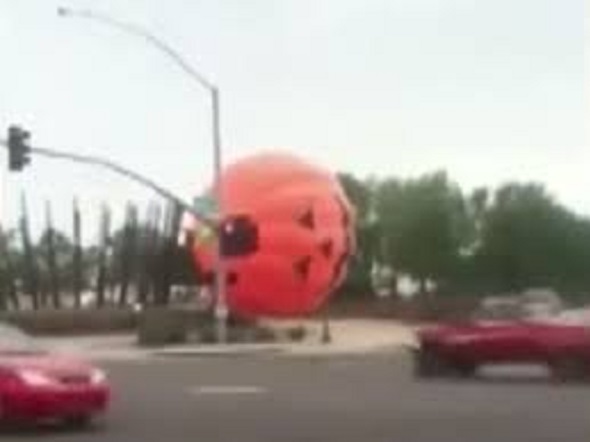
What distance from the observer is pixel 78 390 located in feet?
69.3

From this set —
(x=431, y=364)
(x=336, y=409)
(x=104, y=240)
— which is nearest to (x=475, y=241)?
(x=104, y=240)

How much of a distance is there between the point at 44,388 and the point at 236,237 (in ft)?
117

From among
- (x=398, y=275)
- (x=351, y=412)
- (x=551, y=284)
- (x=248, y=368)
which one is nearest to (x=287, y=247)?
(x=248, y=368)

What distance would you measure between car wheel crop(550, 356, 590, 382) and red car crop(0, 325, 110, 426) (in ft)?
41.2

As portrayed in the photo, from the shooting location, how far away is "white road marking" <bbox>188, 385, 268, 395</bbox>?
30.7 meters

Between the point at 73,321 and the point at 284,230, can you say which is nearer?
the point at 284,230

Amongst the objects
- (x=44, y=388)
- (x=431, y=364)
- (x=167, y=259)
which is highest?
(x=167, y=259)

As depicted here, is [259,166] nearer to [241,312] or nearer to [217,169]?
[217,169]

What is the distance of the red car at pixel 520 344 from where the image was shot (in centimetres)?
3222

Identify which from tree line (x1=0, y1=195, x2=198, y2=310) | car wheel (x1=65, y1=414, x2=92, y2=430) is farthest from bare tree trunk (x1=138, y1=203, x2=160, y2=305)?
car wheel (x1=65, y1=414, x2=92, y2=430)

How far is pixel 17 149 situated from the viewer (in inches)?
2000

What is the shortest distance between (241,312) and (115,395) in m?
34.6

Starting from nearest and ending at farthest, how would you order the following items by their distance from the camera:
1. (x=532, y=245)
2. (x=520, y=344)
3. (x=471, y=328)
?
1. (x=520, y=344)
2. (x=471, y=328)
3. (x=532, y=245)

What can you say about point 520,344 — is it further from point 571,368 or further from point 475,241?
point 475,241
